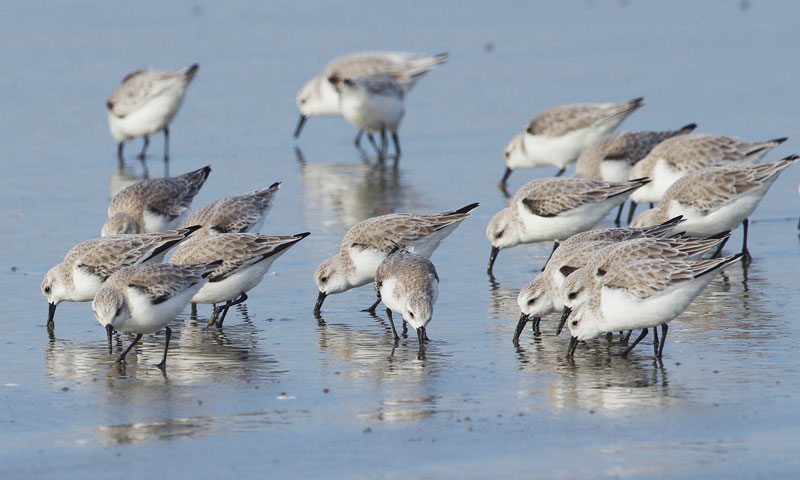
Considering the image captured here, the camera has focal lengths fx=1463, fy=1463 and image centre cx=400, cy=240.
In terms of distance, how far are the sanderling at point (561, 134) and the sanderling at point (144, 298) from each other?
8461mm

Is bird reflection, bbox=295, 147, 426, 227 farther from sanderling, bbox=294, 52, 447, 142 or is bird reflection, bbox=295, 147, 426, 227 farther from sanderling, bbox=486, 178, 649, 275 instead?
sanderling, bbox=486, 178, 649, 275

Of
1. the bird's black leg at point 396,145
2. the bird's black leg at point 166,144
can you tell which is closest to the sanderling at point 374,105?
the bird's black leg at point 396,145

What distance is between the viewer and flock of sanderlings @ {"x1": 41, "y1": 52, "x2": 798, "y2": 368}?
36.9 ft

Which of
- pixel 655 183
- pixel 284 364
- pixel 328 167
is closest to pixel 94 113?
pixel 328 167

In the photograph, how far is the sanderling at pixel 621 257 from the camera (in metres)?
11.6

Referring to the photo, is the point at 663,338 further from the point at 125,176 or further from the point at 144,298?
the point at 125,176

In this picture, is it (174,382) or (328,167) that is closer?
(174,382)

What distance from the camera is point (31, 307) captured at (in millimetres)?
13273

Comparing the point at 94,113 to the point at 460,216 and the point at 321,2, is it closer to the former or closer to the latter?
the point at 321,2

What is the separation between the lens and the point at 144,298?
11281 millimetres

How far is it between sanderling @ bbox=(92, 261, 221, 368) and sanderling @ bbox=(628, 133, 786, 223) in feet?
22.5

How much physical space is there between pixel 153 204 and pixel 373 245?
127 inches

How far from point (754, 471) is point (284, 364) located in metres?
4.02

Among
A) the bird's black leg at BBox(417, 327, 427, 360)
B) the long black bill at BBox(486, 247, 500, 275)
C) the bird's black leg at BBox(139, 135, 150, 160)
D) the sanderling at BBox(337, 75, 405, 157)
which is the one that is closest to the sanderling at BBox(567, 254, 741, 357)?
the bird's black leg at BBox(417, 327, 427, 360)
